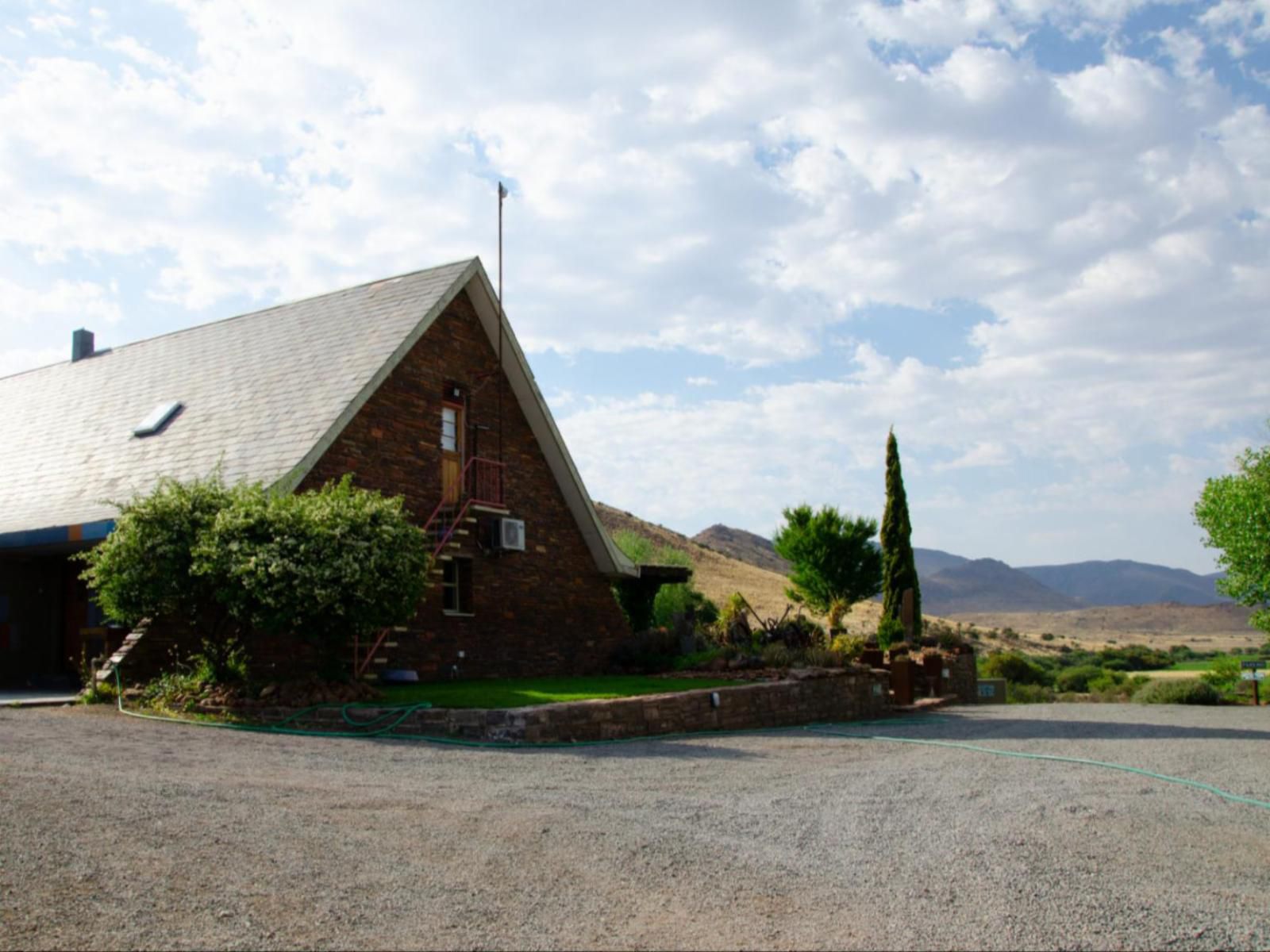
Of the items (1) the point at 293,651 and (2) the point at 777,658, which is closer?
(1) the point at 293,651

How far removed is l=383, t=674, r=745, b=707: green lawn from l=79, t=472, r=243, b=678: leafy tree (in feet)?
8.57

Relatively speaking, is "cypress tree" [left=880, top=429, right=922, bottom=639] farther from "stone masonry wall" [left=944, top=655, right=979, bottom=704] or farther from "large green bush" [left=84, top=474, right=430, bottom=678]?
"large green bush" [left=84, top=474, right=430, bottom=678]

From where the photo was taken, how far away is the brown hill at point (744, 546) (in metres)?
116

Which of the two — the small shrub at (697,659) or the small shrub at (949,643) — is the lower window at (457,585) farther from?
the small shrub at (949,643)

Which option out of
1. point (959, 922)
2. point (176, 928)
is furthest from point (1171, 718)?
point (176, 928)

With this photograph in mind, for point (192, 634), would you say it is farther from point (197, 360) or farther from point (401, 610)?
point (197, 360)

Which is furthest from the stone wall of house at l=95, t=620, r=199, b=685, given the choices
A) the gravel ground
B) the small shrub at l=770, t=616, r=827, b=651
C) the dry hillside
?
the dry hillside

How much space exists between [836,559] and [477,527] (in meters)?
28.2

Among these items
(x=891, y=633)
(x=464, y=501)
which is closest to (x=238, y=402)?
(x=464, y=501)

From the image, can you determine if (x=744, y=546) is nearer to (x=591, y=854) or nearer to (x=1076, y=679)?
(x=1076, y=679)

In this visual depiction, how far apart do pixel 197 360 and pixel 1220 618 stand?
121 metres

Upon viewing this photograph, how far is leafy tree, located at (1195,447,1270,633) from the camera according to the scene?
108ft

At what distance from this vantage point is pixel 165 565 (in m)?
14.5

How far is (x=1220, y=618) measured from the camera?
120 m
